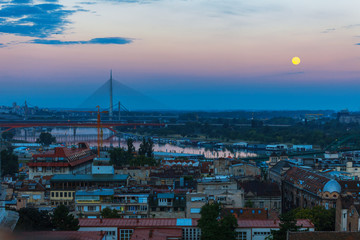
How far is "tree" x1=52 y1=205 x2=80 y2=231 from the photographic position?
234 inches

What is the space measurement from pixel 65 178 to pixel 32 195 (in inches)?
30.1

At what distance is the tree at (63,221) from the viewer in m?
5.93

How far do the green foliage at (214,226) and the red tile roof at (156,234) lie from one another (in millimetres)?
285

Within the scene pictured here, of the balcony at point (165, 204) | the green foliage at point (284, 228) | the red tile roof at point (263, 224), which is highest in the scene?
the green foliage at point (284, 228)

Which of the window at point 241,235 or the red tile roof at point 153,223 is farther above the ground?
the red tile roof at point 153,223

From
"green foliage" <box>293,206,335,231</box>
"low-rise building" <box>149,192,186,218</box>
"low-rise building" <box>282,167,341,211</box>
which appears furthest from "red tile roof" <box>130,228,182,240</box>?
"low-rise building" <box>282,167,341,211</box>

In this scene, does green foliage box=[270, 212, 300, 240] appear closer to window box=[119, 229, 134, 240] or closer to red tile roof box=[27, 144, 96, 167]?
window box=[119, 229, 134, 240]

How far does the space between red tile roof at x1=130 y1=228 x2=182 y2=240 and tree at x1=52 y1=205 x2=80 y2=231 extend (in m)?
0.69

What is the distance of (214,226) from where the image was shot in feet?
19.2

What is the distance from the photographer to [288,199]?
460 inches

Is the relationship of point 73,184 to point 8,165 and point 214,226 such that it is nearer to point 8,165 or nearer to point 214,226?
point 214,226

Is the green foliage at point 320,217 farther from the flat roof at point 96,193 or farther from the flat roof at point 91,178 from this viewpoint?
the flat roof at point 91,178

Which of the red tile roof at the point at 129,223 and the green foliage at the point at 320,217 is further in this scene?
the green foliage at the point at 320,217

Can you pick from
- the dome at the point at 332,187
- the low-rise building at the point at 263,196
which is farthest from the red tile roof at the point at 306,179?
the low-rise building at the point at 263,196
